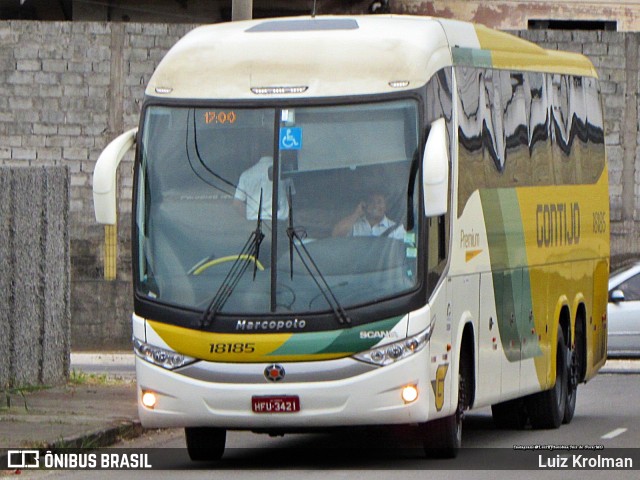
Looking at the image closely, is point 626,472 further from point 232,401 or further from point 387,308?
point 232,401

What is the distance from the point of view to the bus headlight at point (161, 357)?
12180mm

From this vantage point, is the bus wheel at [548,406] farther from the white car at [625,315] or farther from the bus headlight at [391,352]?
the white car at [625,315]

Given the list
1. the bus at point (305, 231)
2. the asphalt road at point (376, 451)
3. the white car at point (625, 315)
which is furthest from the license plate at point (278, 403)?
the white car at point (625, 315)

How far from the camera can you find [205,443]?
43.7 feet

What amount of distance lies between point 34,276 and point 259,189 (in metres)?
6.50

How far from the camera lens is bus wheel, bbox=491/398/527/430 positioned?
16422 mm

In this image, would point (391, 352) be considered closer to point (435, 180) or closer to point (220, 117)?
point (435, 180)

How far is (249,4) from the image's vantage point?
18797mm

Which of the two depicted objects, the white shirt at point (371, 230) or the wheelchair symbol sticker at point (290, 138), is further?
the wheelchair symbol sticker at point (290, 138)

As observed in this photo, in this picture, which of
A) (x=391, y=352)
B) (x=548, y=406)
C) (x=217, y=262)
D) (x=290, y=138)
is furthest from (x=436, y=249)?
(x=548, y=406)

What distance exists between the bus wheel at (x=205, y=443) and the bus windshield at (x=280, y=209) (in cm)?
136

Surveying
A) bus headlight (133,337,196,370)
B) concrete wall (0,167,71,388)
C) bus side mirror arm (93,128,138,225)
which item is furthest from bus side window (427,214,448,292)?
concrete wall (0,167,71,388)

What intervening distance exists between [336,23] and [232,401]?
3.17m

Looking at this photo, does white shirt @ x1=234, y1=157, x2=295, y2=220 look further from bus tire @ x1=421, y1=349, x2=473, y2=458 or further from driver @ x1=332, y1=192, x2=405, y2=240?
bus tire @ x1=421, y1=349, x2=473, y2=458
